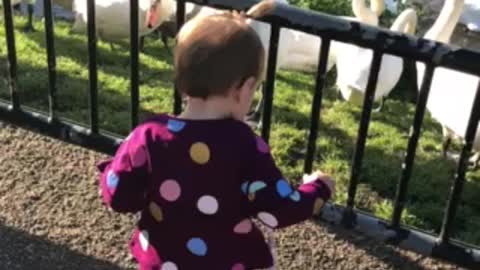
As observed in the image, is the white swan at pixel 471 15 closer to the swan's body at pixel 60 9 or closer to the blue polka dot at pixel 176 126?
the swan's body at pixel 60 9

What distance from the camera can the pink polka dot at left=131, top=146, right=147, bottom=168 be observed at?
2172 mm

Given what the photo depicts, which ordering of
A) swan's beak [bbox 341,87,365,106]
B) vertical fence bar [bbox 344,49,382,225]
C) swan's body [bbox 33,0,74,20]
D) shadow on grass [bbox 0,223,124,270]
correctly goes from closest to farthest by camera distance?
vertical fence bar [bbox 344,49,382,225]
shadow on grass [bbox 0,223,124,270]
swan's beak [bbox 341,87,365,106]
swan's body [bbox 33,0,74,20]

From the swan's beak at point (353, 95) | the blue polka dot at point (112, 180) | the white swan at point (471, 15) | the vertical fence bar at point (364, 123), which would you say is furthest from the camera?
the white swan at point (471, 15)

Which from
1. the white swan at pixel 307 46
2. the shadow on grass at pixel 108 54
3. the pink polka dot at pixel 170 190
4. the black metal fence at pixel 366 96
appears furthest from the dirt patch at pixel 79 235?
the white swan at pixel 307 46

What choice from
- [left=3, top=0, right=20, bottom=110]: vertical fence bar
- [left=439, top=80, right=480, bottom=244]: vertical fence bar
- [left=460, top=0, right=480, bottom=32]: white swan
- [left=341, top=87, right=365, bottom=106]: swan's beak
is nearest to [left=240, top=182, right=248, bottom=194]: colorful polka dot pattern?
[left=439, top=80, right=480, bottom=244]: vertical fence bar

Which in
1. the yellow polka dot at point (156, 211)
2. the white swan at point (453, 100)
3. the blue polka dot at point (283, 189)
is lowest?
the white swan at point (453, 100)

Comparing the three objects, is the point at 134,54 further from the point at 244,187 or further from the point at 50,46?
the point at 244,187

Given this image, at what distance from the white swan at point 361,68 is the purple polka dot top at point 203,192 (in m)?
3.23

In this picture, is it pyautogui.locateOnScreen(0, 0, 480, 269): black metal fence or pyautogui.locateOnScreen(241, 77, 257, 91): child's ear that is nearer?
pyautogui.locateOnScreen(241, 77, 257, 91): child's ear

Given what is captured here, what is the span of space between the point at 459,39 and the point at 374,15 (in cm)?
Result: 205

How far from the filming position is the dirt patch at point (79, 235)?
3482 mm

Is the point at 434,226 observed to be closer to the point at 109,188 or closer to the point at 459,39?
the point at 109,188

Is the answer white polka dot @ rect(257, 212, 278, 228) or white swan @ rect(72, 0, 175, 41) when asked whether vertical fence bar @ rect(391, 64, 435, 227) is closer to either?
white polka dot @ rect(257, 212, 278, 228)

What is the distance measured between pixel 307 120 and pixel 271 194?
12.4ft
